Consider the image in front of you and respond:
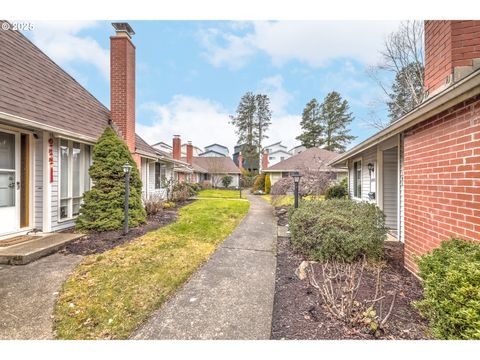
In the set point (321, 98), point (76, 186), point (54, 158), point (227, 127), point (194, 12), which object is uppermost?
point (321, 98)

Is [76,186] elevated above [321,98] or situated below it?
below

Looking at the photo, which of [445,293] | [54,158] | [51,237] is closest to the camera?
[445,293]

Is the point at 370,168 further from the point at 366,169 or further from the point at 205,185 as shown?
the point at 205,185

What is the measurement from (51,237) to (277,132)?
39.3 meters

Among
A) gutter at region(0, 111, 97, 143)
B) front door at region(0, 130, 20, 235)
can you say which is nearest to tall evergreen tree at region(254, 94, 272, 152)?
gutter at region(0, 111, 97, 143)

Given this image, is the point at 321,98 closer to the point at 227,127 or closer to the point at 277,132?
the point at 277,132

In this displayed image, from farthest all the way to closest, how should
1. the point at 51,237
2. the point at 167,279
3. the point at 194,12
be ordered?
the point at 51,237, the point at 167,279, the point at 194,12

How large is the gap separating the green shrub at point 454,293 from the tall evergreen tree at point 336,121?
37224 millimetres

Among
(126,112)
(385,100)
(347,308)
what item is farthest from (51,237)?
(385,100)

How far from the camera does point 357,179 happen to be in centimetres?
1088

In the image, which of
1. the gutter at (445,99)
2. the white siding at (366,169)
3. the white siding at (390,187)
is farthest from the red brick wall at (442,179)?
the white siding at (366,169)

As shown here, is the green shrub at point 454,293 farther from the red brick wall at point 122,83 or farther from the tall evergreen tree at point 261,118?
the tall evergreen tree at point 261,118

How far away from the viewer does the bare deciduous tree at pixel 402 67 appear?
593 inches

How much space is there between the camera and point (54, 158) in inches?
242
